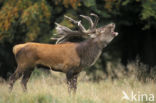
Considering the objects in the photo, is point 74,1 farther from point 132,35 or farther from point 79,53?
point 132,35

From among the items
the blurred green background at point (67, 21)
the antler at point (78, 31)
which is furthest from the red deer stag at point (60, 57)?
the blurred green background at point (67, 21)

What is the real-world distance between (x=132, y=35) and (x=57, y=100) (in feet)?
31.4

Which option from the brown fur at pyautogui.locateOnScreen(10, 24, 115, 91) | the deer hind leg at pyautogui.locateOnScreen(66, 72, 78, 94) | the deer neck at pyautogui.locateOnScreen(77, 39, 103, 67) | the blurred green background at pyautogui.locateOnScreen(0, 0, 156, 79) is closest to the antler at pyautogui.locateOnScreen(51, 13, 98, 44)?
the deer neck at pyautogui.locateOnScreen(77, 39, 103, 67)

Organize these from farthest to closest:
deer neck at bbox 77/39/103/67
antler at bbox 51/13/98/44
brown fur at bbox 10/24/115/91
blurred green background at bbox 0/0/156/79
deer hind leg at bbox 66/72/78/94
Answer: blurred green background at bbox 0/0/156/79, antler at bbox 51/13/98/44, deer neck at bbox 77/39/103/67, brown fur at bbox 10/24/115/91, deer hind leg at bbox 66/72/78/94

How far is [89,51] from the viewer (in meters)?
9.56

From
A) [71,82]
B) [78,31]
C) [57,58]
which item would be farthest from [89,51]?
[71,82]

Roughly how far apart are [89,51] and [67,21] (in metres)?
2.98

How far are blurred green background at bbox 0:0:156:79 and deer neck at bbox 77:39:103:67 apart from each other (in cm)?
236

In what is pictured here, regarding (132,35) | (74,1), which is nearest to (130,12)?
(132,35)

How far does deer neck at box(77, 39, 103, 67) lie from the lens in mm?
9453

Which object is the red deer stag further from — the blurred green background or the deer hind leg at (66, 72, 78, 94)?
the blurred green background

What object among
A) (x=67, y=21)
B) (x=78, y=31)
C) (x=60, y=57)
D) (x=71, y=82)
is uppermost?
(x=78, y=31)

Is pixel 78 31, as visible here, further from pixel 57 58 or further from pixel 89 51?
pixel 57 58

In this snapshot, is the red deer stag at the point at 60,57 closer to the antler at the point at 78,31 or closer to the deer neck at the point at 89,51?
the deer neck at the point at 89,51
